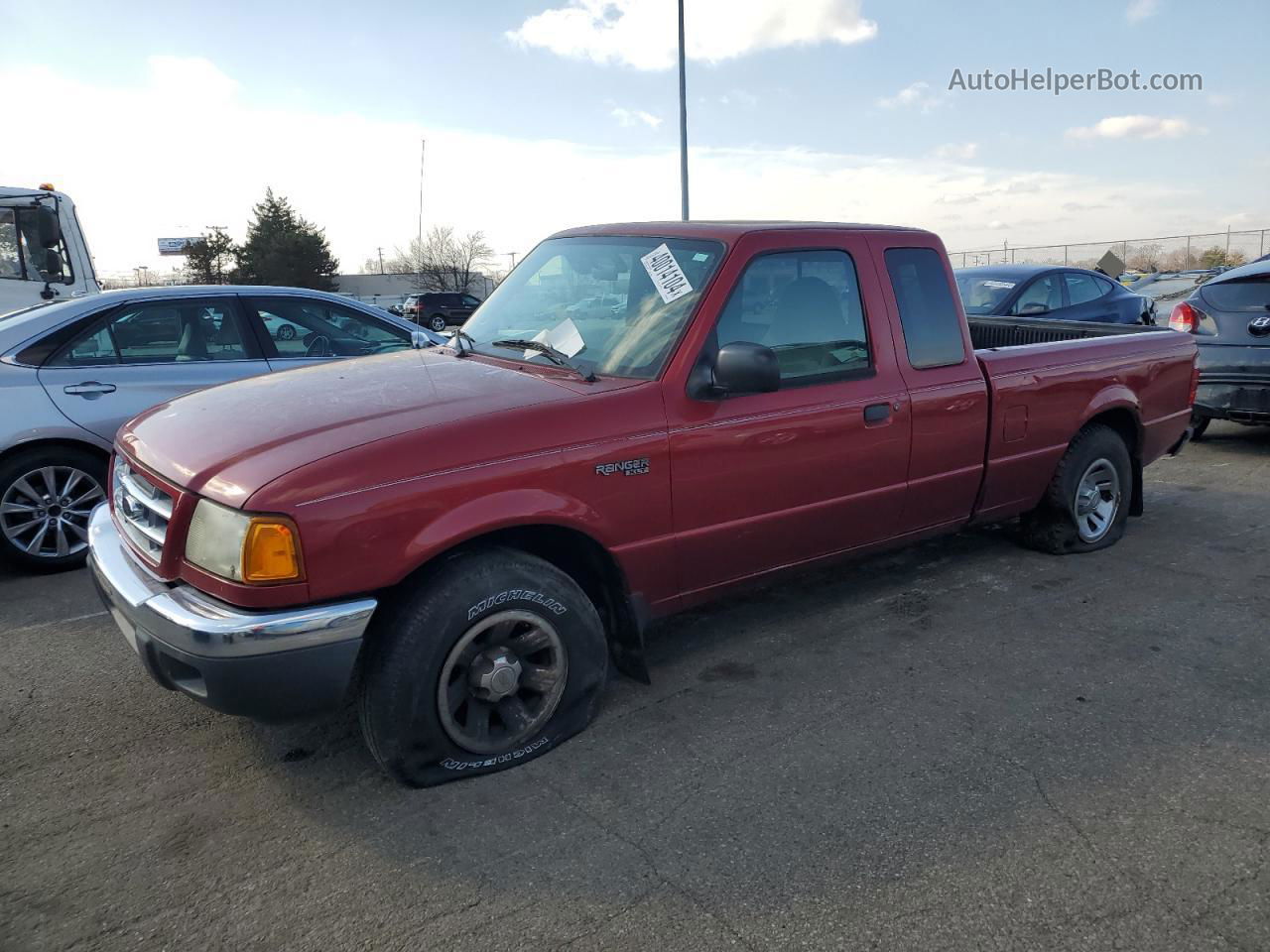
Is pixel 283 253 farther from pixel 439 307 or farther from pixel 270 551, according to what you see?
pixel 270 551

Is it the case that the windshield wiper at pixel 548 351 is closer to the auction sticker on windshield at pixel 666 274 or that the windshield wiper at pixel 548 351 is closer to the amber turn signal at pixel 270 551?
the auction sticker on windshield at pixel 666 274

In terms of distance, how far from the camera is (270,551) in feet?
8.41

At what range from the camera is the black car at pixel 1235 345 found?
732 centimetres

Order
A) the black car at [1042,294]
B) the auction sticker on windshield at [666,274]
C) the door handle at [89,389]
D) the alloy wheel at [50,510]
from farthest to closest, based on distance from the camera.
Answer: the black car at [1042,294]
the door handle at [89,389]
the alloy wheel at [50,510]
the auction sticker on windshield at [666,274]

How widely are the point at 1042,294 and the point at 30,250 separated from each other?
10595mm

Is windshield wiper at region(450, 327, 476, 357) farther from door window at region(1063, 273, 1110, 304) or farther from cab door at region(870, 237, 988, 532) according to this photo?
door window at region(1063, 273, 1110, 304)

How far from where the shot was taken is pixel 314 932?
7.66ft

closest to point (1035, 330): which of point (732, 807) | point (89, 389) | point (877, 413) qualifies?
point (877, 413)

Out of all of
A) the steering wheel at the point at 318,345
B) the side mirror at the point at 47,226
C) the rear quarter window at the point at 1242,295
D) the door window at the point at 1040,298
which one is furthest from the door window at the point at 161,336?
the rear quarter window at the point at 1242,295

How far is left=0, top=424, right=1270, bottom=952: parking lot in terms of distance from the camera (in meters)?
2.36

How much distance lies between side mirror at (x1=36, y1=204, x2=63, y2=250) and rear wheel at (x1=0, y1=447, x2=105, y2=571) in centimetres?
465

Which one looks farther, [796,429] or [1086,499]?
[1086,499]

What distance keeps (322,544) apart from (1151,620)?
379 cm

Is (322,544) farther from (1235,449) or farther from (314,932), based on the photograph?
(1235,449)
